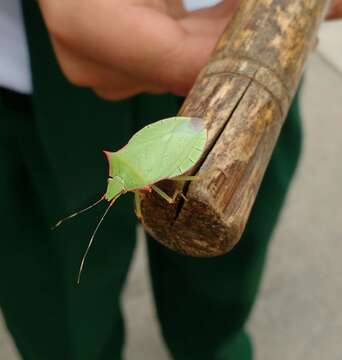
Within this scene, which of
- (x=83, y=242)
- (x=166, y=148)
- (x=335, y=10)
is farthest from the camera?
(x=83, y=242)

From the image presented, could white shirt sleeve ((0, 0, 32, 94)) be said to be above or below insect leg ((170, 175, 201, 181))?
below

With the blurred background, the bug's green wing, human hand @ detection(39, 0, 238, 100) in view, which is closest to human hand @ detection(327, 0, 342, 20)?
human hand @ detection(39, 0, 238, 100)

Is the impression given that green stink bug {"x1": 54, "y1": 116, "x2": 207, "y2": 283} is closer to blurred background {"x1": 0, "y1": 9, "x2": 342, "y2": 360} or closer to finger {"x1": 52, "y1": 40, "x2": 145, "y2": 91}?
finger {"x1": 52, "y1": 40, "x2": 145, "y2": 91}

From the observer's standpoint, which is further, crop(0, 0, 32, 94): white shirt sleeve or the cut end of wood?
crop(0, 0, 32, 94): white shirt sleeve

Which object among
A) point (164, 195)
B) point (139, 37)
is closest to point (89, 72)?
point (139, 37)

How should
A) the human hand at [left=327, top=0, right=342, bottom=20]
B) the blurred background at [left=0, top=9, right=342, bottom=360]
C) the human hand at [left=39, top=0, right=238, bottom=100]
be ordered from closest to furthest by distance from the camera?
the human hand at [left=39, top=0, right=238, bottom=100] < the human hand at [left=327, top=0, right=342, bottom=20] < the blurred background at [left=0, top=9, right=342, bottom=360]

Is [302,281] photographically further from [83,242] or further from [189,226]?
[189,226]

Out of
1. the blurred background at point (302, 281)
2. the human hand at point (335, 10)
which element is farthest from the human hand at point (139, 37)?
the blurred background at point (302, 281)
